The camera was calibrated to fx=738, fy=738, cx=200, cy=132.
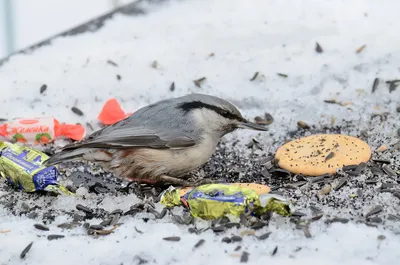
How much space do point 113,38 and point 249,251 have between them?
2955mm

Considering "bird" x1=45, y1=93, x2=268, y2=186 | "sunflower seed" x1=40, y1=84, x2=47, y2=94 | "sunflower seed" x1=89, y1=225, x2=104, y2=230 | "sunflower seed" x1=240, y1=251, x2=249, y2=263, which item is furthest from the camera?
"sunflower seed" x1=40, y1=84, x2=47, y2=94

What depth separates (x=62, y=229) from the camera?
11.3ft

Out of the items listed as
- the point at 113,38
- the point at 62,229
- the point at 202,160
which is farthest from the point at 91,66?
the point at 62,229

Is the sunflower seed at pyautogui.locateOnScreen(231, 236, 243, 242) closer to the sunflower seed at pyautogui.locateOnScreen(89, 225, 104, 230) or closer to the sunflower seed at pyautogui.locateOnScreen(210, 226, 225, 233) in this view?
the sunflower seed at pyautogui.locateOnScreen(210, 226, 225, 233)

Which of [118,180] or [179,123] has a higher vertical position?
[179,123]

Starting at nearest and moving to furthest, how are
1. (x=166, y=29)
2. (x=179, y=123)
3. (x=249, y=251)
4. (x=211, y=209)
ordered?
(x=249, y=251) → (x=211, y=209) → (x=179, y=123) → (x=166, y=29)

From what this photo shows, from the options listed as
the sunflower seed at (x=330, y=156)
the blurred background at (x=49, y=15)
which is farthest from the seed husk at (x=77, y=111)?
the blurred background at (x=49, y=15)

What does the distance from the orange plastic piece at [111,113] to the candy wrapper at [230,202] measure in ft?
4.88

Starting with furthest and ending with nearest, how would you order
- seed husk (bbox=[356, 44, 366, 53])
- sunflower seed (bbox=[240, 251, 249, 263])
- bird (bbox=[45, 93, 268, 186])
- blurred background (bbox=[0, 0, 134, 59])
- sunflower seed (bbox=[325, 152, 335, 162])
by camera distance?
blurred background (bbox=[0, 0, 134, 59]), seed husk (bbox=[356, 44, 366, 53]), sunflower seed (bbox=[325, 152, 335, 162]), bird (bbox=[45, 93, 268, 186]), sunflower seed (bbox=[240, 251, 249, 263])

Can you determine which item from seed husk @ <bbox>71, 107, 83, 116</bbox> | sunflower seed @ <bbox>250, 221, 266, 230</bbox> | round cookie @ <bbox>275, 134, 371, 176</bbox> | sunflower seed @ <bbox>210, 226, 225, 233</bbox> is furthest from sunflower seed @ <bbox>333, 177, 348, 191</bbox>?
seed husk @ <bbox>71, 107, 83, 116</bbox>

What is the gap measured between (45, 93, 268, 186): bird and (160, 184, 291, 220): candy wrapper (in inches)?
23.8

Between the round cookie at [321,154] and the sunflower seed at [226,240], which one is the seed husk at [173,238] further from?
the round cookie at [321,154]

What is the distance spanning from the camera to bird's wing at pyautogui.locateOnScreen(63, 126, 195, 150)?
4039 millimetres

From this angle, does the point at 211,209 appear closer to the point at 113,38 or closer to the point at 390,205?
the point at 390,205
